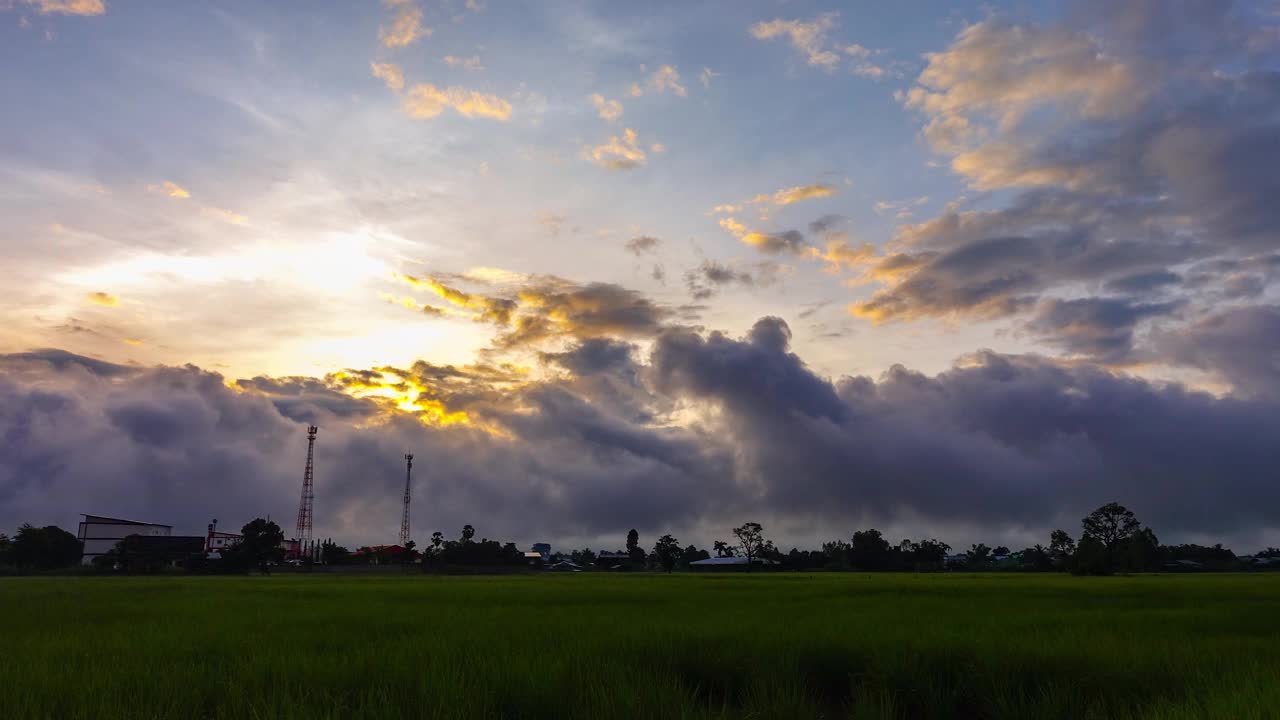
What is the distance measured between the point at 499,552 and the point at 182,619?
11932 centimetres

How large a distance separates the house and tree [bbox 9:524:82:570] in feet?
327

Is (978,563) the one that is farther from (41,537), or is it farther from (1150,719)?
(1150,719)

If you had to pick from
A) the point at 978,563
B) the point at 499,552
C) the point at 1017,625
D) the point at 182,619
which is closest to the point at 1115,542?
the point at 978,563

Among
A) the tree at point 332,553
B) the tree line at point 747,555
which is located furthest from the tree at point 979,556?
the tree at point 332,553

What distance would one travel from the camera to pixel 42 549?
100 metres

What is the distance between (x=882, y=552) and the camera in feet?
432

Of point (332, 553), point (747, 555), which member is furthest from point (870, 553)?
point (332, 553)

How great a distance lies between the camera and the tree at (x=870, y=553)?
131375 millimetres

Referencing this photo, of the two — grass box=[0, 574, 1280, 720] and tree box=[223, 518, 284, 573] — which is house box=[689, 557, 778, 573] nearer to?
tree box=[223, 518, 284, 573]

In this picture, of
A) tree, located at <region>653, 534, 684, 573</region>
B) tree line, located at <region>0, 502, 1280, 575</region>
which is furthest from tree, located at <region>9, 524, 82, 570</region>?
tree, located at <region>653, 534, 684, 573</region>

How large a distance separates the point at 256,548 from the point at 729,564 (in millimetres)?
94790

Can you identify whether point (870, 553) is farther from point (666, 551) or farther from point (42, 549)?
point (42, 549)

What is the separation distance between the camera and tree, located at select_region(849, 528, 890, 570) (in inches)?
5172

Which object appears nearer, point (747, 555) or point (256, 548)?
point (256, 548)
